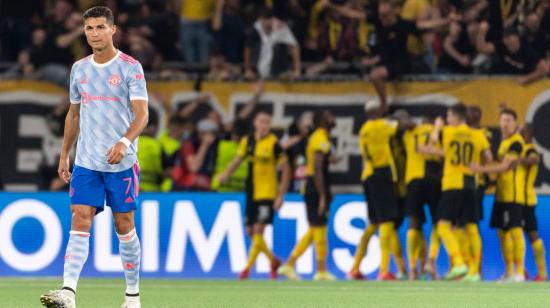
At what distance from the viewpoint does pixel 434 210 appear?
54.8 feet

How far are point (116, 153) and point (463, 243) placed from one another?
8.53 meters

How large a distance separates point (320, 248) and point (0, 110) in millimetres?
4576

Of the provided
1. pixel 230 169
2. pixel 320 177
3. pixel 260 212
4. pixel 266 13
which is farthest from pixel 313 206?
pixel 266 13

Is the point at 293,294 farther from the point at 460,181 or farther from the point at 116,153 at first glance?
the point at 460,181

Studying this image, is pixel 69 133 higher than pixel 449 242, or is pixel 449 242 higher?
pixel 69 133

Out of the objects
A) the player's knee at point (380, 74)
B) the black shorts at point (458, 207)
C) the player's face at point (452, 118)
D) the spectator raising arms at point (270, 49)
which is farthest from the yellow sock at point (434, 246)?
the spectator raising arms at point (270, 49)

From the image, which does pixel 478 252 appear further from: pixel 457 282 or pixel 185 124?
pixel 185 124

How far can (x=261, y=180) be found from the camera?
16.9 meters

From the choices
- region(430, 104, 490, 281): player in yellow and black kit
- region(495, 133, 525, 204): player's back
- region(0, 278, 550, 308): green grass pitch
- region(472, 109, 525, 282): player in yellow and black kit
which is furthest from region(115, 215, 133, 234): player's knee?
region(495, 133, 525, 204): player's back

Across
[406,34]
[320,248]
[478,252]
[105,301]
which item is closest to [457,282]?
[478,252]

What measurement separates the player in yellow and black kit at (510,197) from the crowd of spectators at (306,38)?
0.89 m

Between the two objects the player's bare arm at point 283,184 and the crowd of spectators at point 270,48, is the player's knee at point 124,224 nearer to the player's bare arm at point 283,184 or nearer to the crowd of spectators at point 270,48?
the player's bare arm at point 283,184

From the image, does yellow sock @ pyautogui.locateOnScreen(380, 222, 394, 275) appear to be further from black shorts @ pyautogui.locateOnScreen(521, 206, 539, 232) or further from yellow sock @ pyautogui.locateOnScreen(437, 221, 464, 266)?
black shorts @ pyautogui.locateOnScreen(521, 206, 539, 232)

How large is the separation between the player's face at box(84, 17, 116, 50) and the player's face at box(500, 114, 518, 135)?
8.38 metres
